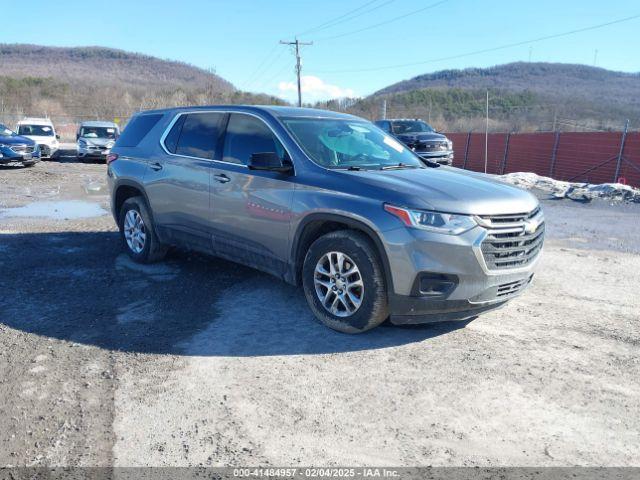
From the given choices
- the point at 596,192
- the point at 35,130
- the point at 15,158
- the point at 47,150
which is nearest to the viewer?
the point at 596,192

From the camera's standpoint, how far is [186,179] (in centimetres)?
576

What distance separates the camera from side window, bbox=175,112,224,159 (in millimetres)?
5633

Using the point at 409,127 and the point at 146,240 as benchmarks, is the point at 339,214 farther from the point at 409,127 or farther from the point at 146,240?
the point at 409,127

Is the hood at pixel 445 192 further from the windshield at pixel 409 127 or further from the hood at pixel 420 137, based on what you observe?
the windshield at pixel 409 127

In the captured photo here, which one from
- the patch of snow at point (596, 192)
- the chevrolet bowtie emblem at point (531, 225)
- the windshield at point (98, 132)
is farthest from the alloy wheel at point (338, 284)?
the windshield at point (98, 132)

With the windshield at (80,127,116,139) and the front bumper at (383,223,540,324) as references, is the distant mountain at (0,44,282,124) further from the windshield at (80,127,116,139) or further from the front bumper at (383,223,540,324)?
the front bumper at (383,223,540,324)

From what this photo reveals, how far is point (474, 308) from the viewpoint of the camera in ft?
13.9

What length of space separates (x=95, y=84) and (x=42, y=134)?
85105mm

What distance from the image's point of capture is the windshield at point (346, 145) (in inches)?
194

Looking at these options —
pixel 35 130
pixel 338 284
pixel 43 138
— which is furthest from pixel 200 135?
pixel 35 130

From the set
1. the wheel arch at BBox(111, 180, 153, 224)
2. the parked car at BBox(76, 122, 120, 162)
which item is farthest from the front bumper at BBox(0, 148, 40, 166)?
the wheel arch at BBox(111, 180, 153, 224)

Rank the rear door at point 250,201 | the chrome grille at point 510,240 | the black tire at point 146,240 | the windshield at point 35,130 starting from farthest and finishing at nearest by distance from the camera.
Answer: the windshield at point 35,130 < the black tire at point 146,240 < the rear door at point 250,201 < the chrome grille at point 510,240

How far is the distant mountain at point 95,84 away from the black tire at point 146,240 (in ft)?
149

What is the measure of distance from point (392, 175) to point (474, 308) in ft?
4.12
